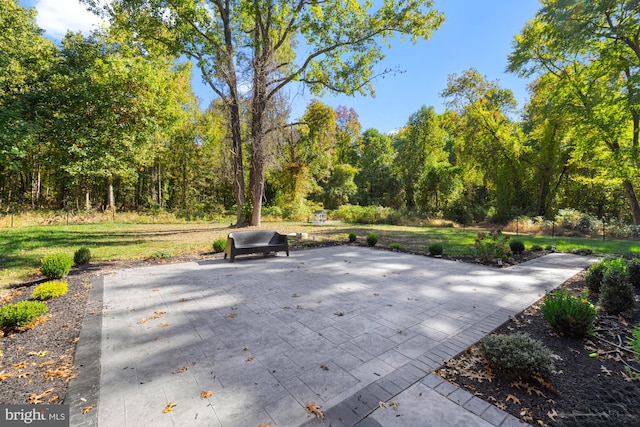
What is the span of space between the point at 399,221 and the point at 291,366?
19.4m

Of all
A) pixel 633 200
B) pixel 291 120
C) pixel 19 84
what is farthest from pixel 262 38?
pixel 633 200

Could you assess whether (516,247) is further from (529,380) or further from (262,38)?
(262,38)

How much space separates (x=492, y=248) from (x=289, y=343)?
6.61 metres

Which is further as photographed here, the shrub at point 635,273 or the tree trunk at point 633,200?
the tree trunk at point 633,200

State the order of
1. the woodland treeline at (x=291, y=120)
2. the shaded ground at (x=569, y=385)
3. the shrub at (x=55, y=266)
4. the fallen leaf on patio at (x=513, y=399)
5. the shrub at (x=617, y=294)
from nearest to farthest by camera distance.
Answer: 1. the shaded ground at (x=569, y=385)
2. the fallen leaf on patio at (x=513, y=399)
3. the shrub at (x=617, y=294)
4. the shrub at (x=55, y=266)
5. the woodland treeline at (x=291, y=120)

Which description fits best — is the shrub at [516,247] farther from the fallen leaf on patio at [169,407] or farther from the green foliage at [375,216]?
the green foliage at [375,216]

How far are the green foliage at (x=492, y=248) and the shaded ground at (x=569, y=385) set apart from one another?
4074 millimetres

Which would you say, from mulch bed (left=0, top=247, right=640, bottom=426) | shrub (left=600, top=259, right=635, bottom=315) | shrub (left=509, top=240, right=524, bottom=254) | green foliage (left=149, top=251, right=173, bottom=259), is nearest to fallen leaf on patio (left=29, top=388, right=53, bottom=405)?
mulch bed (left=0, top=247, right=640, bottom=426)

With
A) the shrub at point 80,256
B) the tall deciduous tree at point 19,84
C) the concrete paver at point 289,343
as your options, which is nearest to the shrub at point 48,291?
the concrete paver at point 289,343

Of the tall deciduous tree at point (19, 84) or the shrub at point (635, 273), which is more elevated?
the tall deciduous tree at point (19, 84)

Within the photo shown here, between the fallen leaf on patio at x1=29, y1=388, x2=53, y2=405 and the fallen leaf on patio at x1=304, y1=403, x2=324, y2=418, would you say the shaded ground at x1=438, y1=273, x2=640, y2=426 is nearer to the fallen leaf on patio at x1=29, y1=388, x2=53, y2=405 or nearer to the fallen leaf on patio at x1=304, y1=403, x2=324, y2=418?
the fallen leaf on patio at x1=304, y1=403, x2=324, y2=418

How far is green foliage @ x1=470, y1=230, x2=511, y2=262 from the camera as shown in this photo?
7156 millimetres

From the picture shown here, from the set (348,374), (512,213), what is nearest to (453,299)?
(348,374)

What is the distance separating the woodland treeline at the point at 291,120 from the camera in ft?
31.5
